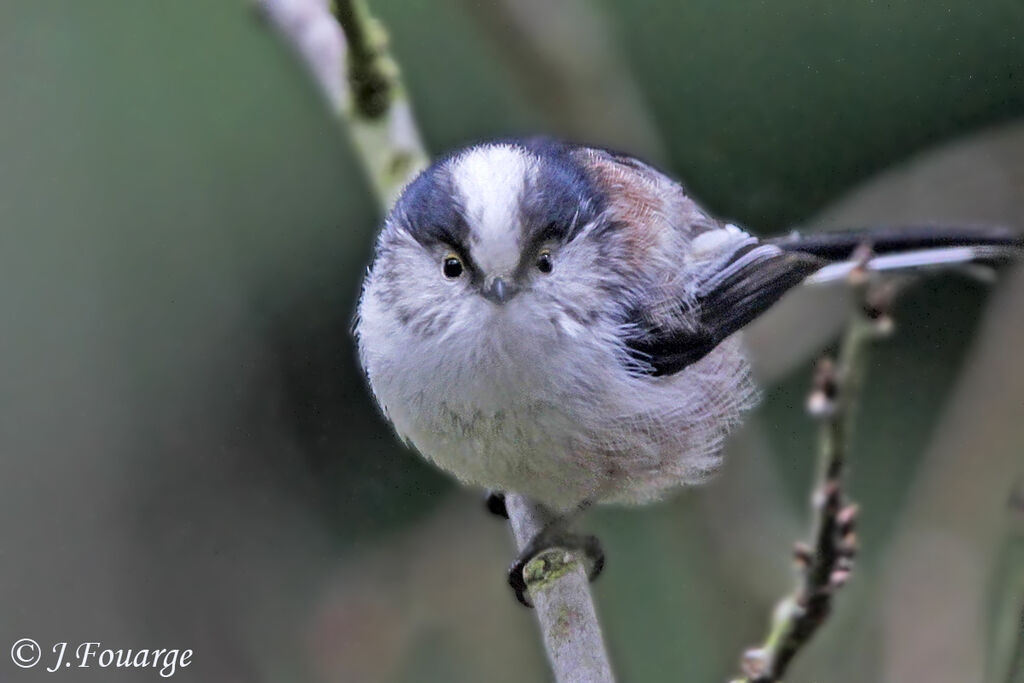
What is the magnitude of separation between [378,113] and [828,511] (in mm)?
1728

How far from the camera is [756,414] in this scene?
2.85 m

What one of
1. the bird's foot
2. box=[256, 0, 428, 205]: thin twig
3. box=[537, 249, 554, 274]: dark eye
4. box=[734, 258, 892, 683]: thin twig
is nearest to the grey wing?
box=[537, 249, 554, 274]: dark eye

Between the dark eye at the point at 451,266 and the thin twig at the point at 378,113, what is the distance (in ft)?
1.66

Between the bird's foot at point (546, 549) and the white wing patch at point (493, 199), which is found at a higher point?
the white wing patch at point (493, 199)

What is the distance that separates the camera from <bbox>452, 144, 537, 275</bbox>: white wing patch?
1959 mm

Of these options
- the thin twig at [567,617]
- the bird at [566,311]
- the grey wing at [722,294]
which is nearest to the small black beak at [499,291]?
the bird at [566,311]

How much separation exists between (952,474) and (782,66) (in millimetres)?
1125

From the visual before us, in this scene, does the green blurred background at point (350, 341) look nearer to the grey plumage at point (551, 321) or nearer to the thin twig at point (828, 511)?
Answer: the grey plumage at point (551, 321)

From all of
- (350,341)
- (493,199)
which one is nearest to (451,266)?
(493,199)

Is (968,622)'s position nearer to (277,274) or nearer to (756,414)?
(756,414)

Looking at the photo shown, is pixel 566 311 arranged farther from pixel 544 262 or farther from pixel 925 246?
pixel 925 246

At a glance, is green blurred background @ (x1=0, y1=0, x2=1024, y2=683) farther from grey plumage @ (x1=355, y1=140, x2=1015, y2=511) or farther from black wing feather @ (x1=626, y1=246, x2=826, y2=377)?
grey plumage @ (x1=355, y1=140, x2=1015, y2=511)

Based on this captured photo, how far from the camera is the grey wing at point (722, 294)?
229 cm

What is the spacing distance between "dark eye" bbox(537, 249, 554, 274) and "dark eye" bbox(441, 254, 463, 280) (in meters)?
0.15
